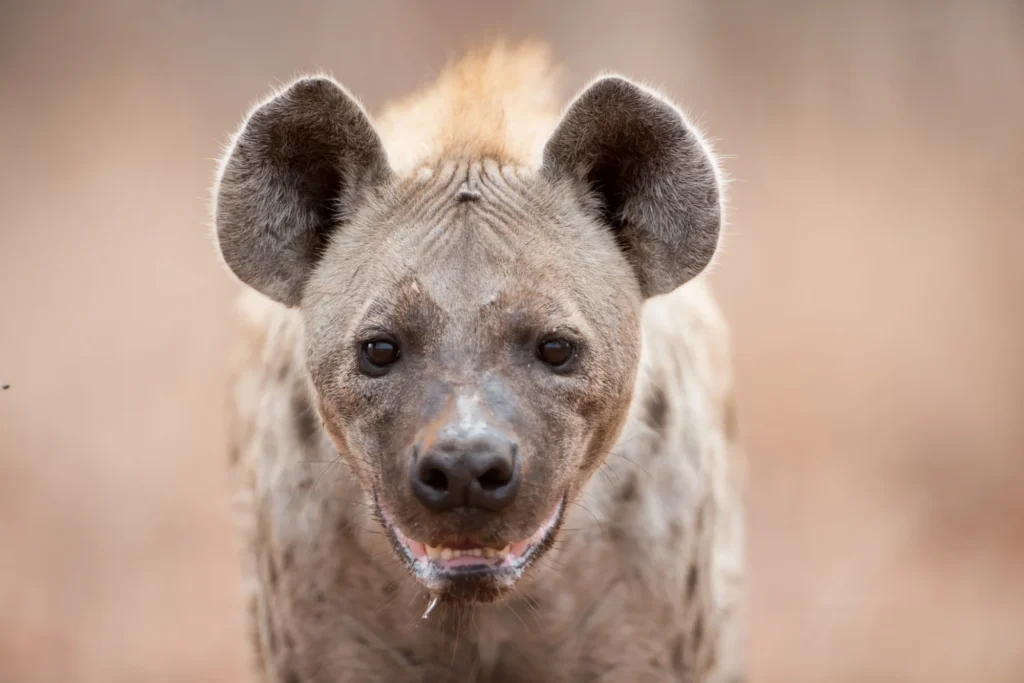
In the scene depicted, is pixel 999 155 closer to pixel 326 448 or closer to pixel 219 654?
pixel 219 654

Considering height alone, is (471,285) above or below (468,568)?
above

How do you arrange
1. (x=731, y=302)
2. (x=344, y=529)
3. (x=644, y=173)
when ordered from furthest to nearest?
(x=731, y=302) → (x=344, y=529) → (x=644, y=173)

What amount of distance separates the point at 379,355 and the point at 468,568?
1.19ft

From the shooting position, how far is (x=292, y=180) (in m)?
2.45

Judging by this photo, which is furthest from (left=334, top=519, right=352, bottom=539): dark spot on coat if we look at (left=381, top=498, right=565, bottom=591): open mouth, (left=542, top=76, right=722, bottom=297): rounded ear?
(left=542, top=76, right=722, bottom=297): rounded ear

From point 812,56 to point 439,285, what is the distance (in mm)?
4683

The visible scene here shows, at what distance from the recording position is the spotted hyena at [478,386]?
2162mm

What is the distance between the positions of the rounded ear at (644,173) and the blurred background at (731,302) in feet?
9.50

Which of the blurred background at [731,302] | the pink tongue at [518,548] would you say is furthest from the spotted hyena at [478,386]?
the blurred background at [731,302]

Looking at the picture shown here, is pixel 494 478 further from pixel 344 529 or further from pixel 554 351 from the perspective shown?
pixel 344 529

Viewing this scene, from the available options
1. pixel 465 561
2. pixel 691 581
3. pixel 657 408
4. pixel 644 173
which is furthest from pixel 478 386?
pixel 691 581

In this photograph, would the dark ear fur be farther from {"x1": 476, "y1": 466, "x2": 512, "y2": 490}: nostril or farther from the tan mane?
{"x1": 476, "y1": 466, "x2": 512, "y2": 490}: nostril

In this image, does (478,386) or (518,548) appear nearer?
(478,386)

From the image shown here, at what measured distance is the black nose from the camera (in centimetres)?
199
